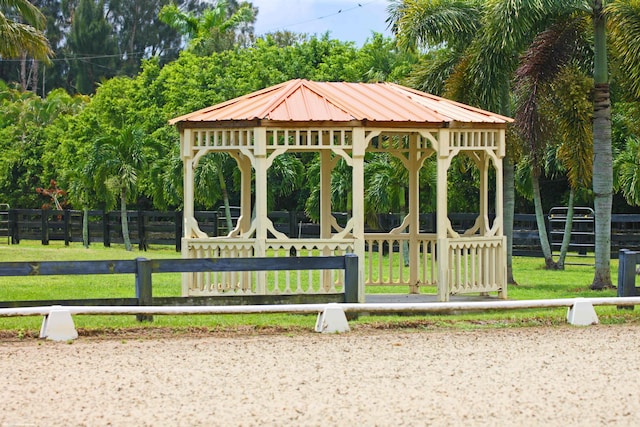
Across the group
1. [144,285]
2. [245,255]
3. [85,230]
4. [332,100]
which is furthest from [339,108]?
[85,230]


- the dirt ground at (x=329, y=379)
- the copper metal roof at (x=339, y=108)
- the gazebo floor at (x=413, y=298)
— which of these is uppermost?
the copper metal roof at (x=339, y=108)

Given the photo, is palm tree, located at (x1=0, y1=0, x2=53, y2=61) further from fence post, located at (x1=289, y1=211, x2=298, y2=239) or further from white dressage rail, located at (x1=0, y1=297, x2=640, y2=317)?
white dressage rail, located at (x1=0, y1=297, x2=640, y2=317)

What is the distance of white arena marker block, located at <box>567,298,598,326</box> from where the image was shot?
48.7ft

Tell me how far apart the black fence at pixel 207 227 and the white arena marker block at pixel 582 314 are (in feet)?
52.0

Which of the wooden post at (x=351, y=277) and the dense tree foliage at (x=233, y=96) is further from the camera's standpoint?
the dense tree foliage at (x=233, y=96)

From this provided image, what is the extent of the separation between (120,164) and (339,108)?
62.7ft

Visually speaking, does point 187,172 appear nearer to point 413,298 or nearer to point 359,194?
point 359,194

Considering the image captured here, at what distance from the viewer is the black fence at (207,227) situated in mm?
31719

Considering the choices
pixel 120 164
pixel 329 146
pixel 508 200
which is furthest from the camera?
pixel 120 164

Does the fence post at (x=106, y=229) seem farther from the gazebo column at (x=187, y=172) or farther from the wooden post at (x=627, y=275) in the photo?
the wooden post at (x=627, y=275)

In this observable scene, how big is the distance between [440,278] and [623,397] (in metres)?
6.72

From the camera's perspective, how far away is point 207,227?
3450cm

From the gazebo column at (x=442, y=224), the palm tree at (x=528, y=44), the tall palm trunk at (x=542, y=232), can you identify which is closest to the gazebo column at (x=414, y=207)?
the gazebo column at (x=442, y=224)

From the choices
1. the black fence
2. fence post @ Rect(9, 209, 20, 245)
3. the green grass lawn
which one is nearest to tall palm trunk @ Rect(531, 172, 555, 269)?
the green grass lawn
